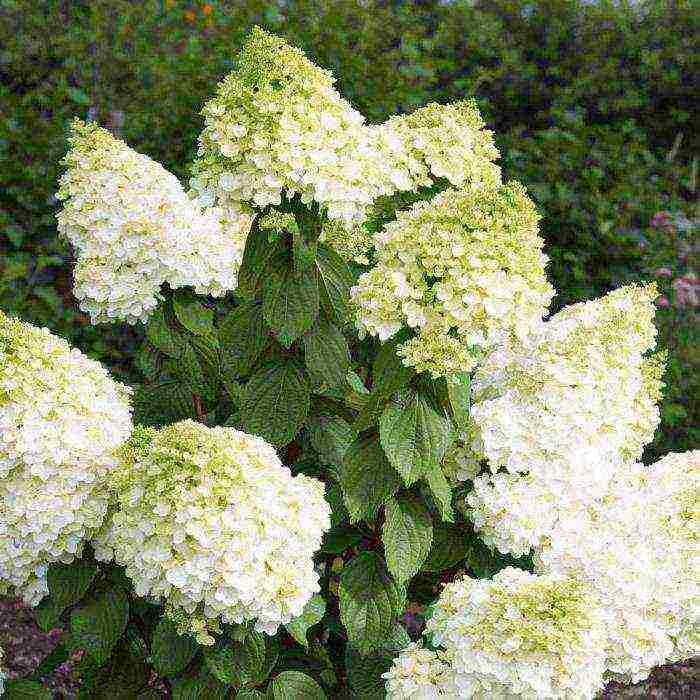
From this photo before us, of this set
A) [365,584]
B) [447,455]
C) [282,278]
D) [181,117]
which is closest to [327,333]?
[282,278]

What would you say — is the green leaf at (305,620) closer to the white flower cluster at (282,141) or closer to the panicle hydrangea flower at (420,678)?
the panicle hydrangea flower at (420,678)

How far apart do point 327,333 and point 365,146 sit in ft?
1.37

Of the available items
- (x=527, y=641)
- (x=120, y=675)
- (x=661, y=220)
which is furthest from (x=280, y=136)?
(x=661, y=220)

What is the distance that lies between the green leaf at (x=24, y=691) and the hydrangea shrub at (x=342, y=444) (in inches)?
0.7

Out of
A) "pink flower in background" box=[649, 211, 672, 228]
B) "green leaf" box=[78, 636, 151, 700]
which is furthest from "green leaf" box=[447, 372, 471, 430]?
"pink flower in background" box=[649, 211, 672, 228]

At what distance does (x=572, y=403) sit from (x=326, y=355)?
0.54m

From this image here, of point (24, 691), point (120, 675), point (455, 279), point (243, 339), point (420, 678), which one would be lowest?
point (24, 691)

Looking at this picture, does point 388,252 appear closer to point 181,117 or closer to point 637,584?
point 637,584

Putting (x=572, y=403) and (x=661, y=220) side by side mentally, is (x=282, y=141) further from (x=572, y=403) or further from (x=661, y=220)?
(x=661, y=220)

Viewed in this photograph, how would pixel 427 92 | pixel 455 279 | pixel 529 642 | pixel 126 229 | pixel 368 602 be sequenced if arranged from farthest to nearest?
pixel 427 92 < pixel 126 229 < pixel 368 602 < pixel 455 279 < pixel 529 642

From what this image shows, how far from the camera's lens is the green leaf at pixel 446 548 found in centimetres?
253

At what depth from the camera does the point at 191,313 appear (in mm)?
2783

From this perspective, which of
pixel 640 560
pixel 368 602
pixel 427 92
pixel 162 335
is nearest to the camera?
pixel 640 560

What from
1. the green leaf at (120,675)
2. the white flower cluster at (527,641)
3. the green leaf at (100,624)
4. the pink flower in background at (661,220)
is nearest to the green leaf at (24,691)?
the green leaf at (120,675)
